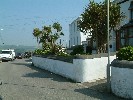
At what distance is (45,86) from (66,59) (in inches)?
176

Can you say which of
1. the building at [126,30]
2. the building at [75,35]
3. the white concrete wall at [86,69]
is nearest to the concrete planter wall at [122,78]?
the white concrete wall at [86,69]

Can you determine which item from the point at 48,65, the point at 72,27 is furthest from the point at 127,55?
the point at 72,27

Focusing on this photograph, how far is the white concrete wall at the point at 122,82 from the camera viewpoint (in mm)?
11836

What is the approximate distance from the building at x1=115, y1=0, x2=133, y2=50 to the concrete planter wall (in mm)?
18060

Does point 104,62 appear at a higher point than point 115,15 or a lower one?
lower

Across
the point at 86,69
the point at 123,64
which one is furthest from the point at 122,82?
the point at 86,69

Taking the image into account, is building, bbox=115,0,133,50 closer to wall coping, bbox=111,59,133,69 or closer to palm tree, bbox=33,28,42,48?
wall coping, bbox=111,59,133,69

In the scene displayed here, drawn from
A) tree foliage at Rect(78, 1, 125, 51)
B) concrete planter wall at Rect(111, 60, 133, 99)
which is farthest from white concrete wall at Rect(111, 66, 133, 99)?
tree foliage at Rect(78, 1, 125, 51)

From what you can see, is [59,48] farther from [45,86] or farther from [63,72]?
[45,86]

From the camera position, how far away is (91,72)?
1762cm

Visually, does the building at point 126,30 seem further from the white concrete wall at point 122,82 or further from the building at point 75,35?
the building at point 75,35

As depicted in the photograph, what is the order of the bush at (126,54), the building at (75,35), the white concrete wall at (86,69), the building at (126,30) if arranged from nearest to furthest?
the bush at (126,54), the white concrete wall at (86,69), the building at (126,30), the building at (75,35)

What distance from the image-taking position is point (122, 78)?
12.3 m

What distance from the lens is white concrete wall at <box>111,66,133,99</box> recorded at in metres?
11.8
